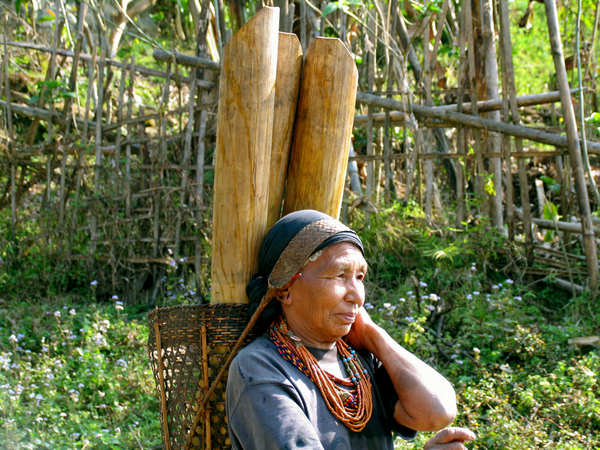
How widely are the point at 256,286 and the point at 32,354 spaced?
3293 millimetres

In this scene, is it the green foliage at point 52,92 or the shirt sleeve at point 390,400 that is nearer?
the shirt sleeve at point 390,400

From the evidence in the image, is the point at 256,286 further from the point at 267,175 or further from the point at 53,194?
the point at 53,194

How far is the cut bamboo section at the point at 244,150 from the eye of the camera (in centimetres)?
202

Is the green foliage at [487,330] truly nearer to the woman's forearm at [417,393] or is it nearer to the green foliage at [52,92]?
the woman's forearm at [417,393]

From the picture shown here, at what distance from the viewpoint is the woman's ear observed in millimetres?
1861

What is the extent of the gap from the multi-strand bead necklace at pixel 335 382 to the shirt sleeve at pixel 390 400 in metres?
0.08

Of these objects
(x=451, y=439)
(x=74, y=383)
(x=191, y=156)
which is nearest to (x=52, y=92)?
(x=191, y=156)

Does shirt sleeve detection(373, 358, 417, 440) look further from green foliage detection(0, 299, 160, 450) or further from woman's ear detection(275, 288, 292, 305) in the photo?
green foliage detection(0, 299, 160, 450)

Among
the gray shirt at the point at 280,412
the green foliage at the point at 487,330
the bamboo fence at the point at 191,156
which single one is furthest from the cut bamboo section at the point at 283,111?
the bamboo fence at the point at 191,156

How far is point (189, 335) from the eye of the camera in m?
2.00

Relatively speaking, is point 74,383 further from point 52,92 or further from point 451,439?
point 52,92

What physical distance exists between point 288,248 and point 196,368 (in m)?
0.59

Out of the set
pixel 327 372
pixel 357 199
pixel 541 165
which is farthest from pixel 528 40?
pixel 327 372

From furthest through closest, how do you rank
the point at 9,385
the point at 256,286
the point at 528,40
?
the point at 528,40, the point at 9,385, the point at 256,286
